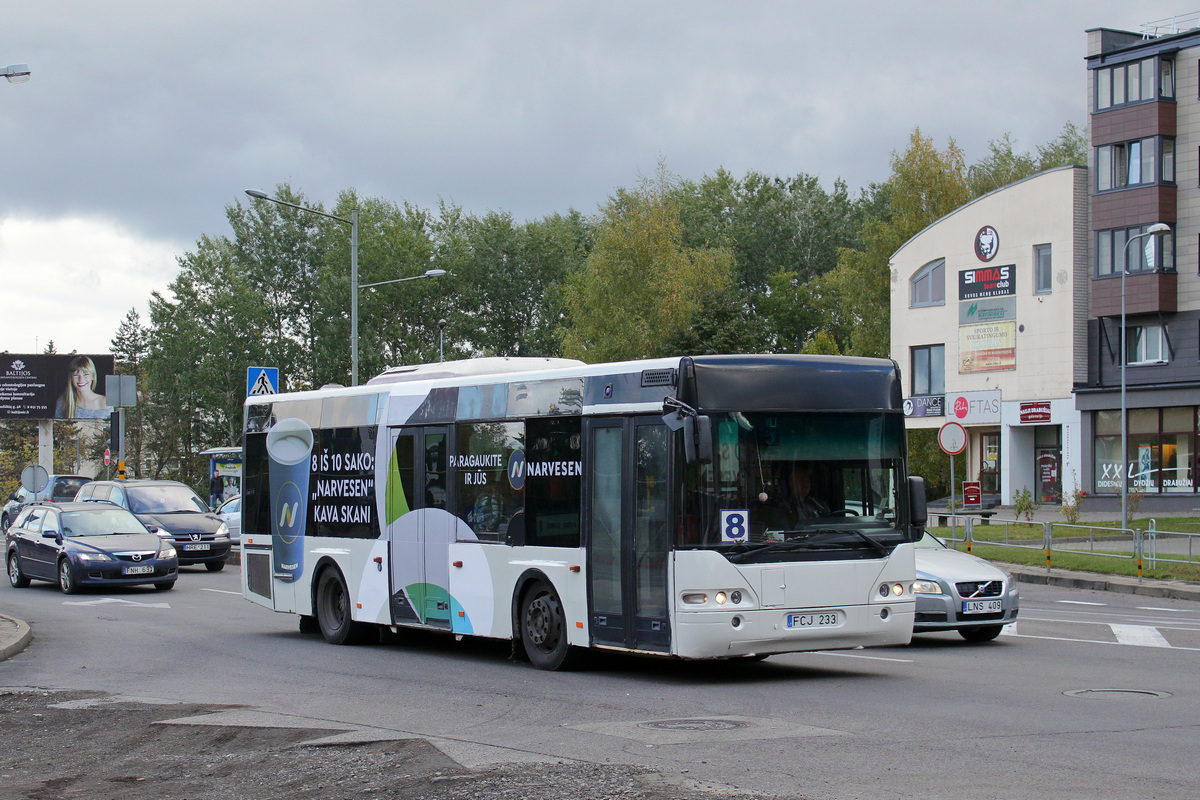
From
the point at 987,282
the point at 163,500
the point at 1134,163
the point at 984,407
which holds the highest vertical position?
the point at 1134,163

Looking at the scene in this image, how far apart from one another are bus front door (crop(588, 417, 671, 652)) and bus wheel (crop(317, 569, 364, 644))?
483cm

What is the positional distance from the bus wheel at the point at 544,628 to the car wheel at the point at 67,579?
14.1 meters

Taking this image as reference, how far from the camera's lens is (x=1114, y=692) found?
11.2 metres

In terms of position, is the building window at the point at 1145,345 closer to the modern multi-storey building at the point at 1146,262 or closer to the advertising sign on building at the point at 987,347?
the modern multi-storey building at the point at 1146,262

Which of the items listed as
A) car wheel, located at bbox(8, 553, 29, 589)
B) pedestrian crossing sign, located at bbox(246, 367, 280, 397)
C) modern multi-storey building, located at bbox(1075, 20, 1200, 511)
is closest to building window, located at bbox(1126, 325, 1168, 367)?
modern multi-storey building, located at bbox(1075, 20, 1200, 511)

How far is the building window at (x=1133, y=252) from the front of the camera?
157ft

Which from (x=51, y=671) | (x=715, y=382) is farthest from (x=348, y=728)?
(x=51, y=671)

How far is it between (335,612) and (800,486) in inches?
281

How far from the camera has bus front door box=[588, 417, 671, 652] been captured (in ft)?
38.4

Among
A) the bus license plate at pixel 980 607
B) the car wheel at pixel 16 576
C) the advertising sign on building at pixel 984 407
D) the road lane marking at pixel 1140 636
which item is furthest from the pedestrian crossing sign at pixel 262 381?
the advertising sign on building at pixel 984 407

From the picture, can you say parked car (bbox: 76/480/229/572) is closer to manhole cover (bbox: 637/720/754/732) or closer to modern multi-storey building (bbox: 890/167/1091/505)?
manhole cover (bbox: 637/720/754/732)

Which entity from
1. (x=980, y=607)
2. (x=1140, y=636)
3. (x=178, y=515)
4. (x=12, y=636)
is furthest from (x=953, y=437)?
(x=12, y=636)

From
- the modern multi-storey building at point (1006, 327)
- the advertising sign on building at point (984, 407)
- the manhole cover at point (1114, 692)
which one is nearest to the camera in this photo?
the manhole cover at point (1114, 692)

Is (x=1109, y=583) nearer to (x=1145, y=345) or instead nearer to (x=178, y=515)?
(x=178, y=515)
